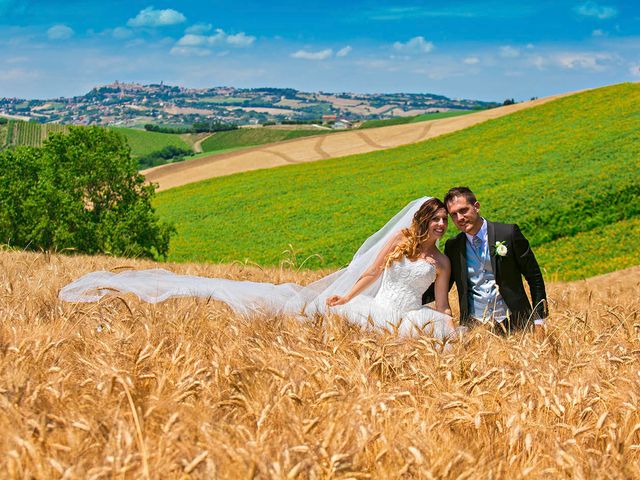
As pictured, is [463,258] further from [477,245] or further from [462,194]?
[462,194]

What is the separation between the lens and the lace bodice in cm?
757

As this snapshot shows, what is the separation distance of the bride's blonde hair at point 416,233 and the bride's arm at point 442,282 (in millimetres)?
309

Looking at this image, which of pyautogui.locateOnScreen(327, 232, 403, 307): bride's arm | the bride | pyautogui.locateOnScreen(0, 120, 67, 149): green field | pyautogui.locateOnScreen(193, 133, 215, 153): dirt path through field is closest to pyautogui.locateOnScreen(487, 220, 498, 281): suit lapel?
the bride

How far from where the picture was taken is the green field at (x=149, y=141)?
→ 128m

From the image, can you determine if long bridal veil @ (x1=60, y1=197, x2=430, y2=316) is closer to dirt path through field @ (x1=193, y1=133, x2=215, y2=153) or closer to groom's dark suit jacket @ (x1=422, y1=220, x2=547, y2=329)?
groom's dark suit jacket @ (x1=422, y1=220, x2=547, y2=329)

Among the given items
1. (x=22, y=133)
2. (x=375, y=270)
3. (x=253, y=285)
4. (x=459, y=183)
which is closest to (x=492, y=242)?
(x=375, y=270)

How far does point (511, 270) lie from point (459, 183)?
38.1m

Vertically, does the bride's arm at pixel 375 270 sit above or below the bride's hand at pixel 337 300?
above

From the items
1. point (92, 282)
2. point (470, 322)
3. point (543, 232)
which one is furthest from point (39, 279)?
point (543, 232)

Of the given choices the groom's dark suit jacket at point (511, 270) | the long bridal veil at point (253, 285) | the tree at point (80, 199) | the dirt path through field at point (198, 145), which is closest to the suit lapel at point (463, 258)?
the groom's dark suit jacket at point (511, 270)

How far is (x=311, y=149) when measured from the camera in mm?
77250

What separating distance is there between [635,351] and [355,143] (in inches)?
2958

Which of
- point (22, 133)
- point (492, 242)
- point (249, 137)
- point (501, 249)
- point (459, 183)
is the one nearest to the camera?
point (501, 249)

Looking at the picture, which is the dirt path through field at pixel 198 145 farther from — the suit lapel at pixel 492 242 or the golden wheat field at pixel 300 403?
the golden wheat field at pixel 300 403
